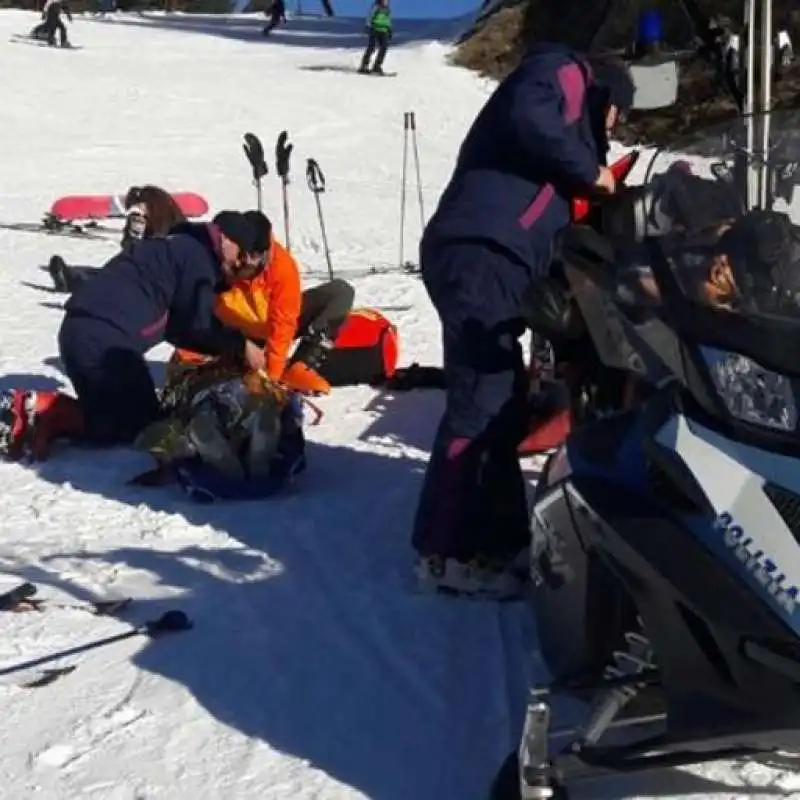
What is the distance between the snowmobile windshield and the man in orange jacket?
3.02m

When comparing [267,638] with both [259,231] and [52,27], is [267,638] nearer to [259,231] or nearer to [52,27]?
[259,231]

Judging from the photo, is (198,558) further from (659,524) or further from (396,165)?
(396,165)

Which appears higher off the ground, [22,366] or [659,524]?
[659,524]

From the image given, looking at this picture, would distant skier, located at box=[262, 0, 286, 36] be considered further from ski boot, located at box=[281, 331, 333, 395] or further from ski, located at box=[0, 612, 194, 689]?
ski, located at box=[0, 612, 194, 689]

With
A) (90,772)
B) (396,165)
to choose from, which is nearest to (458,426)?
(90,772)

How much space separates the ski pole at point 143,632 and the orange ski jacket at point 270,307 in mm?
2136

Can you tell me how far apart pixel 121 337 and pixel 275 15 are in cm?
3178

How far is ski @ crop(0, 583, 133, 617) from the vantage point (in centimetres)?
468

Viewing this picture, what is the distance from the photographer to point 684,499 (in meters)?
2.85

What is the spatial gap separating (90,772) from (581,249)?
157 centimetres

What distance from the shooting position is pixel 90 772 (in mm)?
3627

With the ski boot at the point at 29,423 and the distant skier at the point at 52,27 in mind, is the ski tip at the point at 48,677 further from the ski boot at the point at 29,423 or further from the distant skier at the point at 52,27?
the distant skier at the point at 52,27

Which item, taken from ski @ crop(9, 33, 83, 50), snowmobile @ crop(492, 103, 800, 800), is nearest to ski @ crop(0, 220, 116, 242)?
snowmobile @ crop(492, 103, 800, 800)

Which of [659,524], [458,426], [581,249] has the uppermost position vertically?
[581,249]
